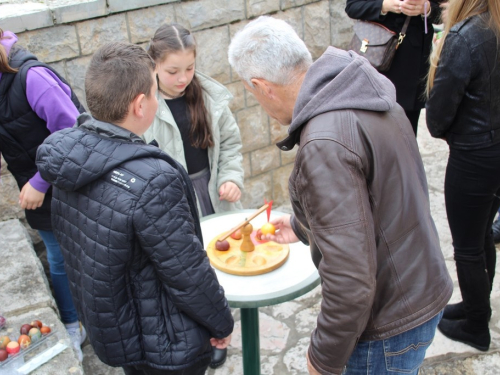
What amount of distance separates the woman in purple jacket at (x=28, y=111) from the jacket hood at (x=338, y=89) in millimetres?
1392

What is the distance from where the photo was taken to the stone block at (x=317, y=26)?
4.29 m

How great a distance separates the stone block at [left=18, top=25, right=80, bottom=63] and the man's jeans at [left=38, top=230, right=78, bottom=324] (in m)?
1.06

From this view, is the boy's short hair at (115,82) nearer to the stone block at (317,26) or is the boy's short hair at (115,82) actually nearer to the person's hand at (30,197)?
the person's hand at (30,197)

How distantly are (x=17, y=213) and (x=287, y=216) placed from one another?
1.95 meters

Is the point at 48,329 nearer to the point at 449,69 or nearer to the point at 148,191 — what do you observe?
the point at 148,191

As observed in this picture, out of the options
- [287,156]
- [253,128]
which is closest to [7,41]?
[253,128]

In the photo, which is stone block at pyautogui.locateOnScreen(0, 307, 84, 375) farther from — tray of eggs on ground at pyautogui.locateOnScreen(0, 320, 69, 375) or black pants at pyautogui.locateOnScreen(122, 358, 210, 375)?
black pants at pyautogui.locateOnScreen(122, 358, 210, 375)

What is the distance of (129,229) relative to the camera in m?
1.81

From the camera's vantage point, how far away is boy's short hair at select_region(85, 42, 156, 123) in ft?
6.13

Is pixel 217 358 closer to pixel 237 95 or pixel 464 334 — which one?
pixel 464 334

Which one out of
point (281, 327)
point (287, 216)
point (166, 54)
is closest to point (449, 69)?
point (287, 216)

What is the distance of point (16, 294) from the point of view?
303cm

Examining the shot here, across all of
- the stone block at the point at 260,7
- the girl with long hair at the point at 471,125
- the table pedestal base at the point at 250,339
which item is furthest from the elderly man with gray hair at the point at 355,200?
the stone block at the point at 260,7

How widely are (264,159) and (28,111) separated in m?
2.23
